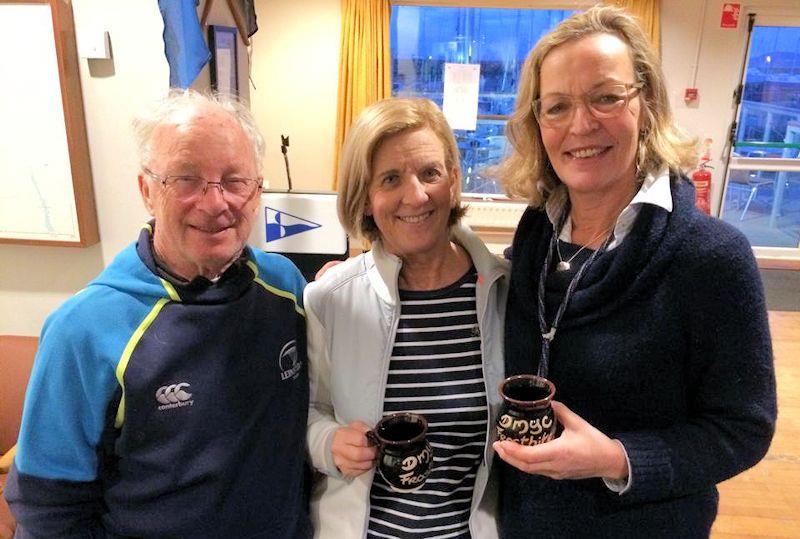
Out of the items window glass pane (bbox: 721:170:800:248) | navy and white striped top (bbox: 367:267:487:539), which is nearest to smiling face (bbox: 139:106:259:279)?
navy and white striped top (bbox: 367:267:487:539)

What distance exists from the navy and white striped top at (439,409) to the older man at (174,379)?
9.7 inches

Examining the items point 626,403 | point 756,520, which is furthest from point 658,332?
point 756,520

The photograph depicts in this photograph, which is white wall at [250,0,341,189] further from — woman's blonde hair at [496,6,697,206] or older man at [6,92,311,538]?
woman's blonde hair at [496,6,697,206]

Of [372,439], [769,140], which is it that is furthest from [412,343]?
[769,140]

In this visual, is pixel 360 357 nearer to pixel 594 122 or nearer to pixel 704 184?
pixel 594 122

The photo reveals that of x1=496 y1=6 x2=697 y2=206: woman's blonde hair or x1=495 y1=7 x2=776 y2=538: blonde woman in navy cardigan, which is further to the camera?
x1=496 y1=6 x2=697 y2=206: woman's blonde hair

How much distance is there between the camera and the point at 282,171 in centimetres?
589

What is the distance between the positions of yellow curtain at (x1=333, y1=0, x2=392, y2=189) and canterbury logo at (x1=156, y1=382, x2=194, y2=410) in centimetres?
463

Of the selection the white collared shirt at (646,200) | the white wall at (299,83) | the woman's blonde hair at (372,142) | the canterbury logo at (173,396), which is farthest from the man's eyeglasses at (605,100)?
the white wall at (299,83)

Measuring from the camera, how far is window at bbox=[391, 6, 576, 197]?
5680 millimetres

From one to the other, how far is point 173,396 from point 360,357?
0.40 meters

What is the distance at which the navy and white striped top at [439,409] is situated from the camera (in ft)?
4.19

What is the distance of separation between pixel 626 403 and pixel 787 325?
4593 millimetres

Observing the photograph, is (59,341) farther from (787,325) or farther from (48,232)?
(787,325)
